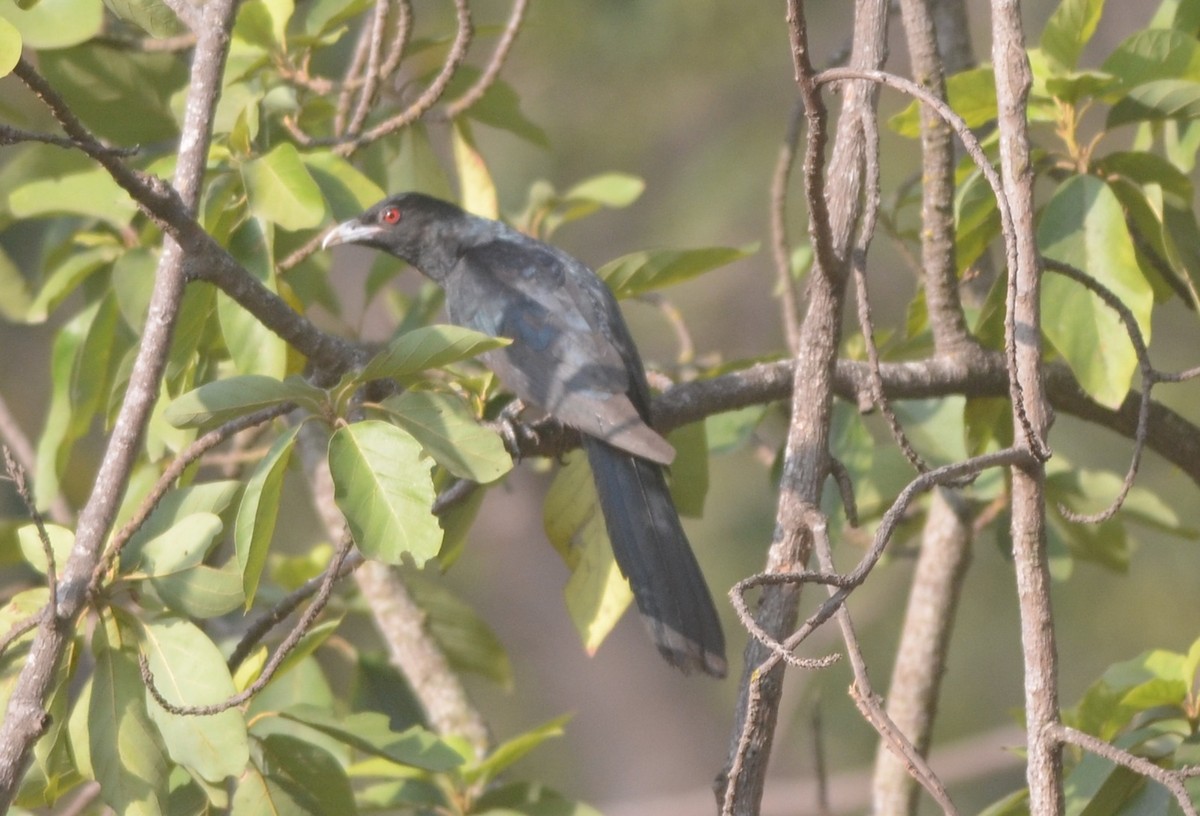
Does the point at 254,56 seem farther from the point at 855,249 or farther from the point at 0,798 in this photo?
the point at 0,798

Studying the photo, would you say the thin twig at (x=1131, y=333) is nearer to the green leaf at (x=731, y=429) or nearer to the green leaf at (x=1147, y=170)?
the green leaf at (x=1147, y=170)

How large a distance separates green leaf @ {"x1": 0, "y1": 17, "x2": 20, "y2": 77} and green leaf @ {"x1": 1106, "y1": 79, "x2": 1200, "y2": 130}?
2434mm

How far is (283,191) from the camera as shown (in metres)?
3.02

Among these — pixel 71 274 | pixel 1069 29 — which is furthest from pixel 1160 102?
pixel 71 274

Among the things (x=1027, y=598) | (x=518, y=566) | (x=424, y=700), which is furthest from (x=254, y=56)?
(x=518, y=566)

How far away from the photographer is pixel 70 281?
3.70m

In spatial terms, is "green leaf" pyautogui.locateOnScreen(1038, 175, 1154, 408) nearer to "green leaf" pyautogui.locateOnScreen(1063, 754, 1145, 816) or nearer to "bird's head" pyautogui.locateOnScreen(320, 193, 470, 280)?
"green leaf" pyautogui.locateOnScreen(1063, 754, 1145, 816)

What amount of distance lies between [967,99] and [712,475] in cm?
805

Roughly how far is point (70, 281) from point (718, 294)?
8.97 metres

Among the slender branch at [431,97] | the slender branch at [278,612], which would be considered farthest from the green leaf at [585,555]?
the slender branch at [431,97]

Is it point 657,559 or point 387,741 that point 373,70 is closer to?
point 657,559

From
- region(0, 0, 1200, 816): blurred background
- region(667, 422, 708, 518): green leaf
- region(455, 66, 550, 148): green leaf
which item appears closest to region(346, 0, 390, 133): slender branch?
region(455, 66, 550, 148): green leaf

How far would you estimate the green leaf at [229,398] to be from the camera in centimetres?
236

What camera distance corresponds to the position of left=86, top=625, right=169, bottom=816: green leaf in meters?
2.54
